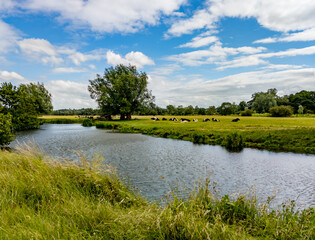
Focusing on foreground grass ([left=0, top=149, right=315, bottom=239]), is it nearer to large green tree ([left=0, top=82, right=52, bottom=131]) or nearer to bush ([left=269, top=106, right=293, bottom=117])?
large green tree ([left=0, top=82, right=52, bottom=131])

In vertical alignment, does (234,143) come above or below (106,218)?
below

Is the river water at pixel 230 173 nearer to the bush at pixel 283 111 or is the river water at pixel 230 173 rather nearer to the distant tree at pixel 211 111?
the bush at pixel 283 111

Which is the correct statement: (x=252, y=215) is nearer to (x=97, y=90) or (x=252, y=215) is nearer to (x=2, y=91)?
(x=2, y=91)

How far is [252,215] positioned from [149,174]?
762 cm

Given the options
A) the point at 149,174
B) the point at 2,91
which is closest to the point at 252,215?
the point at 149,174

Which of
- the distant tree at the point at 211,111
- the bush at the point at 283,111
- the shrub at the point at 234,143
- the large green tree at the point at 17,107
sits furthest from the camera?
the distant tree at the point at 211,111

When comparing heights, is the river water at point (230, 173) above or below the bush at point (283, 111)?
below

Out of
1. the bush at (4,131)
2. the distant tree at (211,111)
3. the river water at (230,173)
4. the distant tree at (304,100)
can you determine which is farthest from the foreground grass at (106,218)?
the distant tree at (304,100)

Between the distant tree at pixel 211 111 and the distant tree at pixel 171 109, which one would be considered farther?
the distant tree at pixel 171 109

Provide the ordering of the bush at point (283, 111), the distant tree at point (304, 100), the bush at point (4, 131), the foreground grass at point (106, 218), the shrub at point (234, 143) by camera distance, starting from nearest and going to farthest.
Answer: the foreground grass at point (106, 218) → the bush at point (4, 131) → the shrub at point (234, 143) → the bush at point (283, 111) → the distant tree at point (304, 100)

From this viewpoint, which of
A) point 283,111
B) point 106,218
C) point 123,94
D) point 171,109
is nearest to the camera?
point 106,218

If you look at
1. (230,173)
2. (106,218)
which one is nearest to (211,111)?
(230,173)

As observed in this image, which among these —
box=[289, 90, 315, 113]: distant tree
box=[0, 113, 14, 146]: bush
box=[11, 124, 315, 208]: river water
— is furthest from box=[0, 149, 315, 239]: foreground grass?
box=[289, 90, 315, 113]: distant tree

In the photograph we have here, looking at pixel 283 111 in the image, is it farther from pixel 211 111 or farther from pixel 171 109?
pixel 171 109
